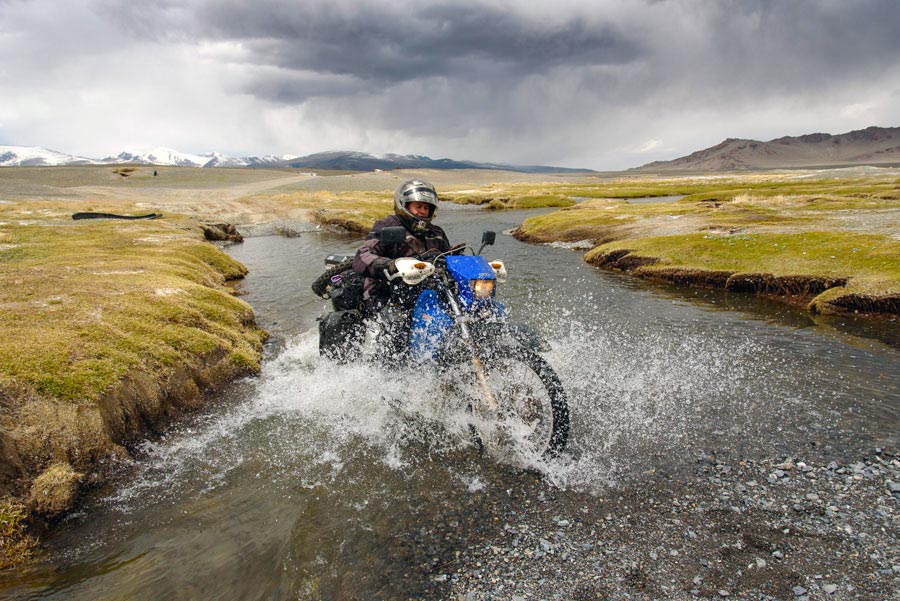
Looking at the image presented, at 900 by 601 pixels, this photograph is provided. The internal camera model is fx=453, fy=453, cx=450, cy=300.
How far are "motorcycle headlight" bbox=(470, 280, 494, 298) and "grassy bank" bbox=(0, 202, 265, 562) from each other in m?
6.27

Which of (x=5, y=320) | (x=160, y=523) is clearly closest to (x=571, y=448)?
(x=160, y=523)

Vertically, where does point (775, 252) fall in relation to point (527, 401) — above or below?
above

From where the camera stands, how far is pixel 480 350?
6.86m

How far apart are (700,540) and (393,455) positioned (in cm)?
453

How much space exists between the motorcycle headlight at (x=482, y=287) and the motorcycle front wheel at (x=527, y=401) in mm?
1052

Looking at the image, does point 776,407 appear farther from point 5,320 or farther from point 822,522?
point 5,320

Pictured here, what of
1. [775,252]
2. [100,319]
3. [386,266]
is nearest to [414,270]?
[386,266]

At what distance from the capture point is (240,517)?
6137 millimetres

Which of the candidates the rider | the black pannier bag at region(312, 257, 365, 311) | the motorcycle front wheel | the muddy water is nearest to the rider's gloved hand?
the rider

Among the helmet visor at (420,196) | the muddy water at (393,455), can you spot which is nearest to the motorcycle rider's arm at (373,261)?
the helmet visor at (420,196)

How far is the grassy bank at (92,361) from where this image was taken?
6215mm

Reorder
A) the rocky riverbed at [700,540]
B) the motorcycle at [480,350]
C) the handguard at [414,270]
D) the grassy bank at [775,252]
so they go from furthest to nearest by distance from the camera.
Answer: the grassy bank at [775,252] → the handguard at [414,270] → the motorcycle at [480,350] → the rocky riverbed at [700,540]

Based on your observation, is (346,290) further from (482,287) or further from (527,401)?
(527,401)

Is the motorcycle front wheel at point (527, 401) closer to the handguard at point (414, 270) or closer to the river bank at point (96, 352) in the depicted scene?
the handguard at point (414, 270)
